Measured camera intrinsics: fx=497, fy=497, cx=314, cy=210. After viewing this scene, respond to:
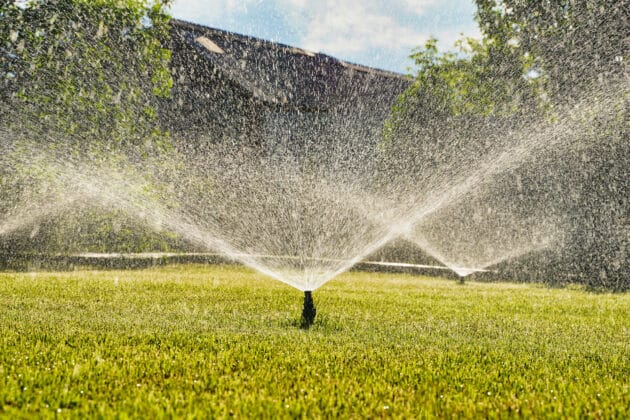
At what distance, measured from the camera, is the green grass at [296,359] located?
2.71 meters

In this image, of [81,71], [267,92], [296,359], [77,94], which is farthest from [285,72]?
[296,359]

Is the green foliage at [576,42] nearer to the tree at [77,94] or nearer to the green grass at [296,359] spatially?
the green grass at [296,359]

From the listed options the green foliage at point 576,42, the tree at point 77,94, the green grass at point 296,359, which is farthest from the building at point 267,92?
the green grass at point 296,359

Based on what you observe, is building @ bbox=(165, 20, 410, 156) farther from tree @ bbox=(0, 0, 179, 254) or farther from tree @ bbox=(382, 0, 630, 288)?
tree @ bbox=(382, 0, 630, 288)

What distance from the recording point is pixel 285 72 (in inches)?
1049

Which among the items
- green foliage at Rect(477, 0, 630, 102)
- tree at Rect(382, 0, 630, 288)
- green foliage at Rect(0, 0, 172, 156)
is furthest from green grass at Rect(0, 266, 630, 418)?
green foliage at Rect(477, 0, 630, 102)

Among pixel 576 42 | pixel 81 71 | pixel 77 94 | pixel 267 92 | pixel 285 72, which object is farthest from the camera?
pixel 285 72

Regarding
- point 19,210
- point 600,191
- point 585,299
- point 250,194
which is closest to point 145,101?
point 19,210

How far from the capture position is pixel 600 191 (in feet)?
45.5

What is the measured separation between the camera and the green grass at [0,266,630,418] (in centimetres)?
271

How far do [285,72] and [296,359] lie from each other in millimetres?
24517

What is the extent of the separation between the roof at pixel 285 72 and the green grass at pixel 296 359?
1807 cm

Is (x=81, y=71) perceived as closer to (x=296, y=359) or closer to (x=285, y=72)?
(x=296, y=359)

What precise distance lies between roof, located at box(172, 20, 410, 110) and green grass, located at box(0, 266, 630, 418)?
18.1m
